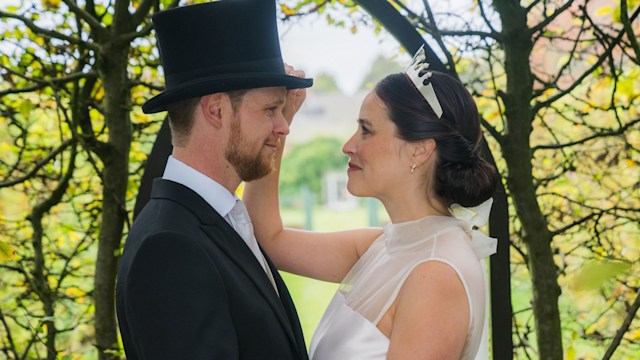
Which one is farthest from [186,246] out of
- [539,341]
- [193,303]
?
[539,341]

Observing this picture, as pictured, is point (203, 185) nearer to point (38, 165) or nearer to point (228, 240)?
point (228, 240)

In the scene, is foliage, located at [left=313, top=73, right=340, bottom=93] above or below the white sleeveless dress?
above

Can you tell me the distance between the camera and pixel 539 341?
107 inches

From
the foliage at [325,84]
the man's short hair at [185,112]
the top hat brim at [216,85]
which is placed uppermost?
the foliage at [325,84]

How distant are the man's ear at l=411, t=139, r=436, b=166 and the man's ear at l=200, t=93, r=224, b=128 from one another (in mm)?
554

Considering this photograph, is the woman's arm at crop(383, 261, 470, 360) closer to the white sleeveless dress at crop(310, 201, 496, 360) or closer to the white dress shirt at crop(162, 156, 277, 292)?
the white sleeveless dress at crop(310, 201, 496, 360)

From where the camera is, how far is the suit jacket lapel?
1.55m

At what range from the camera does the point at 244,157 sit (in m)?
1.68

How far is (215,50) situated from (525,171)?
57.1 inches

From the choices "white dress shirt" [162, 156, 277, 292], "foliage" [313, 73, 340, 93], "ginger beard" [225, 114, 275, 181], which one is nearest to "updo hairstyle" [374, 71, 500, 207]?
"ginger beard" [225, 114, 275, 181]

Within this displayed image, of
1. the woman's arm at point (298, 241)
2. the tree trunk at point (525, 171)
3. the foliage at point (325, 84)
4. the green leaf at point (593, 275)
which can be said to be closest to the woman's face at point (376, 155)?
the woman's arm at point (298, 241)

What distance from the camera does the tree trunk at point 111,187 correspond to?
2.81 m

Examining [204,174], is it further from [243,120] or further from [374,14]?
[374,14]

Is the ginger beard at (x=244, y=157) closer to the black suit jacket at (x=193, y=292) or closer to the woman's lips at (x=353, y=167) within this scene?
the black suit jacket at (x=193, y=292)
